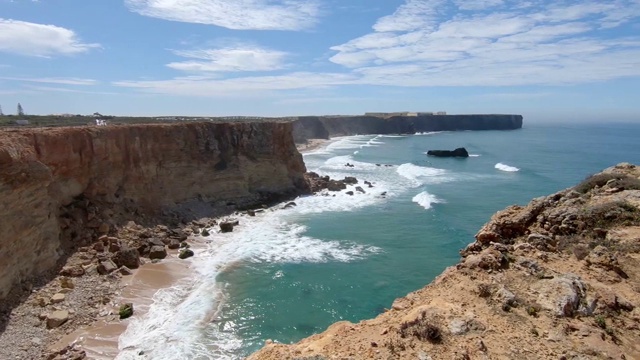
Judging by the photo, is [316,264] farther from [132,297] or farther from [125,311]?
[125,311]

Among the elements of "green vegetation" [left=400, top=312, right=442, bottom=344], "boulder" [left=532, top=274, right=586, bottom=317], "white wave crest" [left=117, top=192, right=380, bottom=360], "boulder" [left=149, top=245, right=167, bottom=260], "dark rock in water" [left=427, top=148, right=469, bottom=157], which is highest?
"boulder" [left=532, top=274, right=586, bottom=317]

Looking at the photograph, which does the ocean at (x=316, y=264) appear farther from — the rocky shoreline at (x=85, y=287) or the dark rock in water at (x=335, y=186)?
the rocky shoreline at (x=85, y=287)

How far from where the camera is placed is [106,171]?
97.9 ft

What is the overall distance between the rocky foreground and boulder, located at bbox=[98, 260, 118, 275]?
56.6ft

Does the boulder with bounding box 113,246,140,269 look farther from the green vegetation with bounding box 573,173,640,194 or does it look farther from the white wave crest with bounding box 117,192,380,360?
the green vegetation with bounding box 573,173,640,194

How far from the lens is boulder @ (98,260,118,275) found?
22.6m

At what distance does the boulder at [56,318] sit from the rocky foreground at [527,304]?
532 inches

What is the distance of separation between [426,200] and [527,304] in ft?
114

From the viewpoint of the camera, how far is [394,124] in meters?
148

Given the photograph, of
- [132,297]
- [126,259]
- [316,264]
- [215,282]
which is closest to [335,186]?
[316,264]

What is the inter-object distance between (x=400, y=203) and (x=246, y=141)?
57.1ft

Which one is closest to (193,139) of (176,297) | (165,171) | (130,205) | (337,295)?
(165,171)

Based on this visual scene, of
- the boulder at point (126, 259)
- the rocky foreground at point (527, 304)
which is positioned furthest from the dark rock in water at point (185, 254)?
the rocky foreground at point (527, 304)

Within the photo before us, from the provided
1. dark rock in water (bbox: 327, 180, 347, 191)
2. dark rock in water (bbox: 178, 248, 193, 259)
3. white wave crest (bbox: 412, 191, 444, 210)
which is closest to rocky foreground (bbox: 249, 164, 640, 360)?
dark rock in water (bbox: 178, 248, 193, 259)
